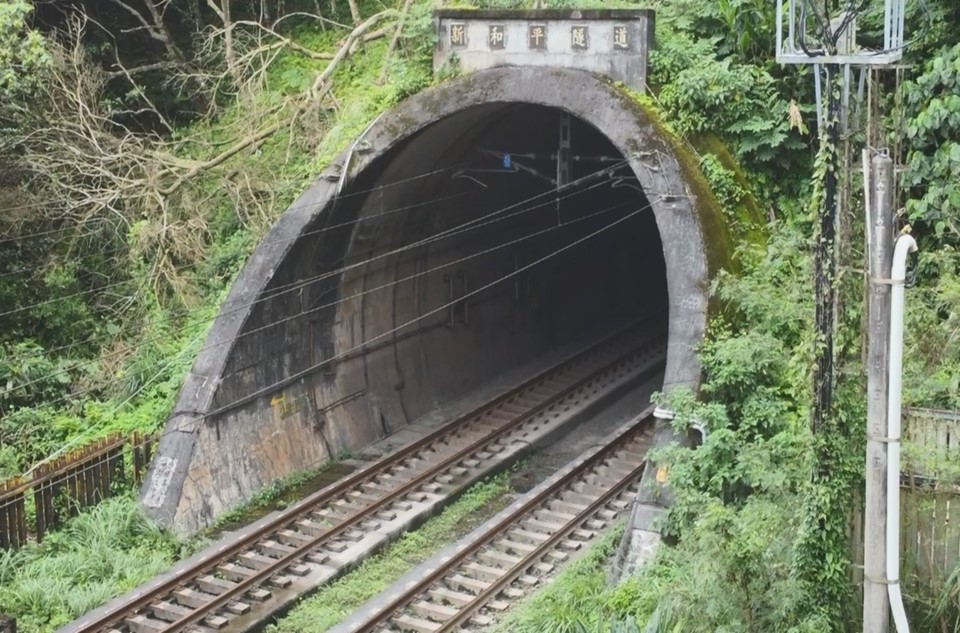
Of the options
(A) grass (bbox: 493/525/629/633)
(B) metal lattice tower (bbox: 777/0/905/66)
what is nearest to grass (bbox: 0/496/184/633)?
(A) grass (bbox: 493/525/629/633)

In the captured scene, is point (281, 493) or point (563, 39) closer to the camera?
point (563, 39)

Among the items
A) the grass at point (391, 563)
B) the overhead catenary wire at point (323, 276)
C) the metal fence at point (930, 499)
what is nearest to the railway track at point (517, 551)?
the grass at point (391, 563)

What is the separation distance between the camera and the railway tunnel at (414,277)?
44.9 feet

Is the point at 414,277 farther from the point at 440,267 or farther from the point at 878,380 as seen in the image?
the point at 878,380

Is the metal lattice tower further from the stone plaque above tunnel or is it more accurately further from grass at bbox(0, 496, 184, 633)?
grass at bbox(0, 496, 184, 633)

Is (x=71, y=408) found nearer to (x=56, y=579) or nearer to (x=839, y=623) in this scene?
(x=56, y=579)

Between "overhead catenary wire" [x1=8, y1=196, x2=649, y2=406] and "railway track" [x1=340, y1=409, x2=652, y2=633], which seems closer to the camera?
"railway track" [x1=340, y1=409, x2=652, y2=633]

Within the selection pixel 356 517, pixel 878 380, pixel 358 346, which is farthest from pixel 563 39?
pixel 878 380

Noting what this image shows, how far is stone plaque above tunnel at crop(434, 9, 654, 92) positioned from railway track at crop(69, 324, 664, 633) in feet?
17.5

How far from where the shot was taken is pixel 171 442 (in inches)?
559

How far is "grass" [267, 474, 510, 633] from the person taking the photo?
1205 centimetres

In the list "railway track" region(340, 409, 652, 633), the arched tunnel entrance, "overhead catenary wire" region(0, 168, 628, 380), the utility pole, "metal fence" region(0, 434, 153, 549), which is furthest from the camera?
the arched tunnel entrance

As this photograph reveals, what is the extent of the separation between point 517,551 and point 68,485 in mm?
5385

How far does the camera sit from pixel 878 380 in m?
7.72
